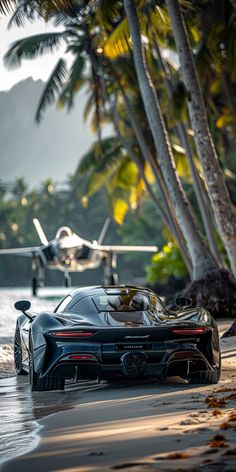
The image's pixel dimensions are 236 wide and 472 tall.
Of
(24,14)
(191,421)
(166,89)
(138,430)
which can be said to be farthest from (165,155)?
(138,430)

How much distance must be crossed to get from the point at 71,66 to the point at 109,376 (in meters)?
28.2

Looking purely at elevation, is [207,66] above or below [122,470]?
above

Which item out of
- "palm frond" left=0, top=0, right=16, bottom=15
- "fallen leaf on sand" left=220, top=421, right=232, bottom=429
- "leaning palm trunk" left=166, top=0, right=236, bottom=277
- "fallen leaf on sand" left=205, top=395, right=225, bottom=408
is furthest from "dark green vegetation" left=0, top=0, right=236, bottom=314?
→ "fallen leaf on sand" left=220, top=421, right=232, bottom=429

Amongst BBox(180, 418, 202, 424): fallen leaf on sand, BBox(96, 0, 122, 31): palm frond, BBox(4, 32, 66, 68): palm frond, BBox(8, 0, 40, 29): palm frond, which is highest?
BBox(4, 32, 66, 68): palm frond

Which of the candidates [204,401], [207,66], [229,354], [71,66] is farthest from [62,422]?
[71,66]

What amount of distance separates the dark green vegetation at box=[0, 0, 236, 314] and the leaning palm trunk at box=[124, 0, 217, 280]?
2 centimetres

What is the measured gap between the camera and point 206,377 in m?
10.2

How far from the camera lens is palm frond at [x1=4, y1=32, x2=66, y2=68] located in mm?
34969

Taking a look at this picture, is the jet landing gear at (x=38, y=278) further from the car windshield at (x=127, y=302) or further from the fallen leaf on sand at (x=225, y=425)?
the fallen leaf on sand at (x=225, y=425)

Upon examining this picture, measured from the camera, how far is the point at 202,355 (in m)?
10.1

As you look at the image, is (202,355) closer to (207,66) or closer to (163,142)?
(163,142)

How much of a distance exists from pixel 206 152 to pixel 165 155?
10.4 ft

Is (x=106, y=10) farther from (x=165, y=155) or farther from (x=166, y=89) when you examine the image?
(x=166, y=89)

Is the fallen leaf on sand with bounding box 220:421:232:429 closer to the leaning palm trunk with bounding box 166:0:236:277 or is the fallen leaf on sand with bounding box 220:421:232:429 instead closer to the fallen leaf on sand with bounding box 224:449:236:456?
the fallen leaf on sand with bounding box 224:449:236:456
